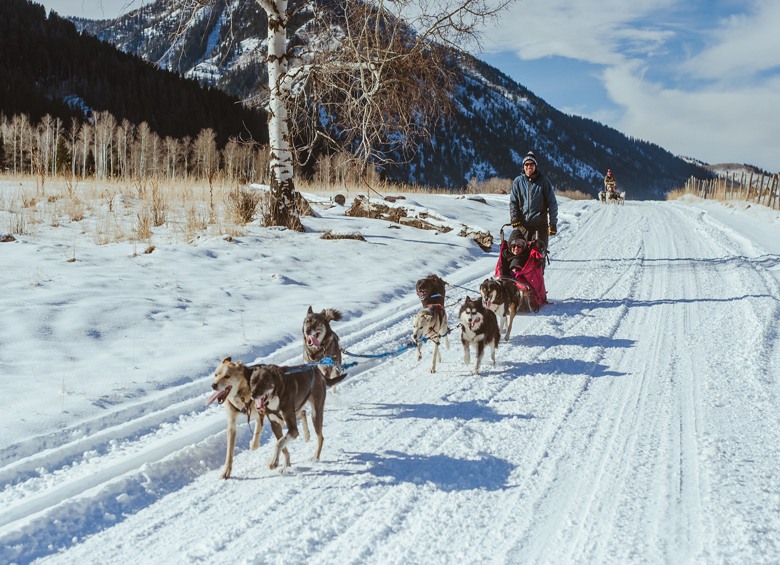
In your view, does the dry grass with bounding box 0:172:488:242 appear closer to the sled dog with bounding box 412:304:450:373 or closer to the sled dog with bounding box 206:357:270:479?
the sled dog with bounding box 412:304:450:373

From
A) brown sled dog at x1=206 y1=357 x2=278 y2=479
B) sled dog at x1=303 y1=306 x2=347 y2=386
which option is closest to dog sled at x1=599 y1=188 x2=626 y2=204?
sled dog at x1=303 y1=306 x2=347 y2=386

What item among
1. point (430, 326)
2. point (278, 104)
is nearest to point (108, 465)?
point (430, 326)

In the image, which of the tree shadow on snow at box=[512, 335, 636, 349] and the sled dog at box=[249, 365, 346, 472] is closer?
the sled dog at box=[249, 365, 346, 472]

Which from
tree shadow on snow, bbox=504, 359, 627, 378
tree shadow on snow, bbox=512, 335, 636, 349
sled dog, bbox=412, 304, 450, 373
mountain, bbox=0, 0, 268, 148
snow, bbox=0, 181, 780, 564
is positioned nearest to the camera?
snow, bbox=0, 181, 780, 564

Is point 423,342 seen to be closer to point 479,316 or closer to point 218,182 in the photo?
point 479,316

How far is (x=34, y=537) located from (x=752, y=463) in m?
4.73

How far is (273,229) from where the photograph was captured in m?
13.1

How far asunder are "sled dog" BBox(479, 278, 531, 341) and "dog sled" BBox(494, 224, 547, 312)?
639 mm

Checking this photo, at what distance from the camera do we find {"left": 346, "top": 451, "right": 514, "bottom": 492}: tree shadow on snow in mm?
3971

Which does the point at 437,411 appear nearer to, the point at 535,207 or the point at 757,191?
the point at 535,207

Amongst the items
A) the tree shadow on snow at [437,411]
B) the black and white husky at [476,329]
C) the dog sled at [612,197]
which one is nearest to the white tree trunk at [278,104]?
the black and white husky at [476,329]

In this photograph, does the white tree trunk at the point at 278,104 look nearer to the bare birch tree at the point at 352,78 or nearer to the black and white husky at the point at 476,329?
the bare birch tree at the point at 352,78

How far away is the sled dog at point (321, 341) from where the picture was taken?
5.34 metres

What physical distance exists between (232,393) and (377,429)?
1456 mm
